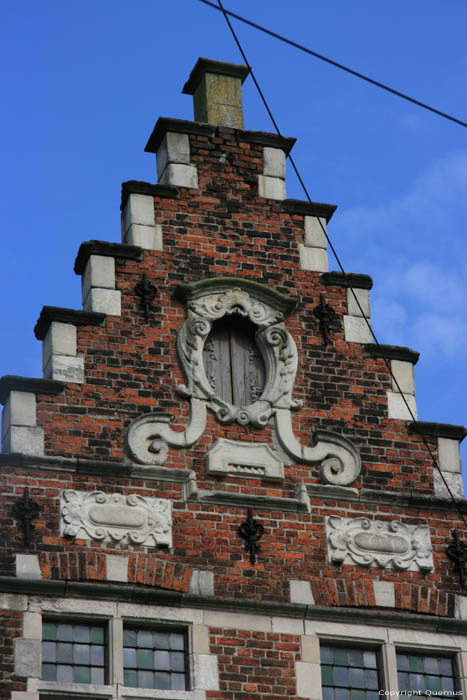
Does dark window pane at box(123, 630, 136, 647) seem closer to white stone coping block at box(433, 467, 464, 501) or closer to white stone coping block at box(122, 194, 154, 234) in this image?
white stone coping block at box(433, 467, 464, 501)

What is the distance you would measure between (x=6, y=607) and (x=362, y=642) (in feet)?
10.9

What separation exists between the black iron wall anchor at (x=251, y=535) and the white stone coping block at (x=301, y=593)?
1.43 ft

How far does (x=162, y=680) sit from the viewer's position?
54.7 ft

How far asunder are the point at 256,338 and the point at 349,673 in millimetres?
3469

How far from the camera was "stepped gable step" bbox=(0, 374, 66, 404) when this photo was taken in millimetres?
17422

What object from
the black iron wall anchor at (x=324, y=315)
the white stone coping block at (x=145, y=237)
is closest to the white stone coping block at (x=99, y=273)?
the white stone coping block at (x=145, y=237)

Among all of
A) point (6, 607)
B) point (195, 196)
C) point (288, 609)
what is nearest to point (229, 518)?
point (288, 609)

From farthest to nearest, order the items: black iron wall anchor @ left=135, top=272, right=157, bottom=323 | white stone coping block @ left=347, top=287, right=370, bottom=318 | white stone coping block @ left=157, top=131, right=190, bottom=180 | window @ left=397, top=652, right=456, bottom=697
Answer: white stone coping block @ left=157, top=131, right=190, bottom=180 → white stone coping block @ left=347, top=287, right=370, bottom=318 → black iron wall anchor @ left=135, top=272, right=157, bottom=323 → window @ left=397, top=652, right=456, bottom=697

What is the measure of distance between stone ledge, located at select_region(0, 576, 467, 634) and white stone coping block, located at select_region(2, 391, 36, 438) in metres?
1.58

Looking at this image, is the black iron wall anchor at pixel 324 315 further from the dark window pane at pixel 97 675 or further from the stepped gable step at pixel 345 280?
the dark window pane at pixel 97 675

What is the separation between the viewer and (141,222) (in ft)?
61.7

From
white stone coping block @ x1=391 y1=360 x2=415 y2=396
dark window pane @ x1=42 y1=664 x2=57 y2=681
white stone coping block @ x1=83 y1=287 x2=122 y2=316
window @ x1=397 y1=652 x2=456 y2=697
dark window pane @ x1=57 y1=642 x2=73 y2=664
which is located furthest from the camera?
white stone coping block @ x1=391 y1=360 x2=415 y2=396

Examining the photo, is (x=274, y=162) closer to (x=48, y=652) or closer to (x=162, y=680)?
(x=162, y=680)

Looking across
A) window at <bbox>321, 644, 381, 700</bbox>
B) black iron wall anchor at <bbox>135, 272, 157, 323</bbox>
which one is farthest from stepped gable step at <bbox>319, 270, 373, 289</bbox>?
window at <bbox>321, 644, 381, 700</bbox>
